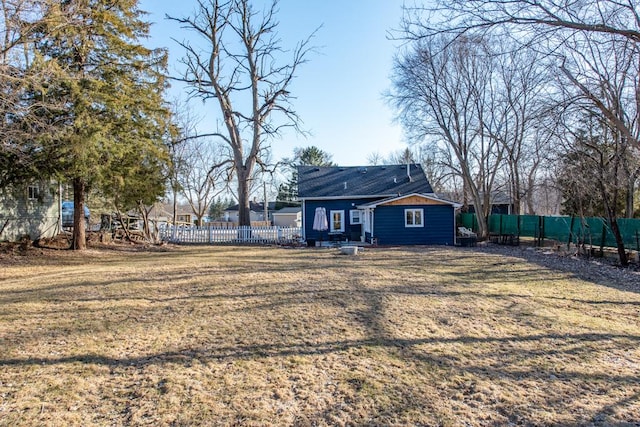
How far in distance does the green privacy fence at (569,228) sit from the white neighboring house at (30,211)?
21.7 m

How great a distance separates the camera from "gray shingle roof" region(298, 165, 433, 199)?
2248cm

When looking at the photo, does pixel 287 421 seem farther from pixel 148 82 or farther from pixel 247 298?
pixel 148 82

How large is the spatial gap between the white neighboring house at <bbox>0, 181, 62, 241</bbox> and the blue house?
12.3m

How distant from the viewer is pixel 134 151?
13789mm

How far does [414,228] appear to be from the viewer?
1903 cm

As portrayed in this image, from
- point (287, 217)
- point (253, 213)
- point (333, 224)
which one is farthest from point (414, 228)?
point (253, 213)

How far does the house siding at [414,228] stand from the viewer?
62.2 ft

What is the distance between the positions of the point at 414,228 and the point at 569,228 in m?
6.83

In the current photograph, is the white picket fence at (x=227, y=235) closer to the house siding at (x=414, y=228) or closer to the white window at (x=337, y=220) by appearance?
the white window at (x=337, y=220)

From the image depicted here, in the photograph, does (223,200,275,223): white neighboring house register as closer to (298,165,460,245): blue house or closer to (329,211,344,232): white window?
(298,165,460,245): blue house

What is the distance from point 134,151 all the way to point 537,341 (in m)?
13.6

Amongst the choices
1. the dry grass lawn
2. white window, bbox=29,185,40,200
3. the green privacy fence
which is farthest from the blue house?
white window, bbox=29,185,40,200

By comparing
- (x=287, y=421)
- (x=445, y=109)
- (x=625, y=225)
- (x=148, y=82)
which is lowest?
(x=287, y=421)

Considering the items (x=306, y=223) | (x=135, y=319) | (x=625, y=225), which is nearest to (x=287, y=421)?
(x=135, y=319)
